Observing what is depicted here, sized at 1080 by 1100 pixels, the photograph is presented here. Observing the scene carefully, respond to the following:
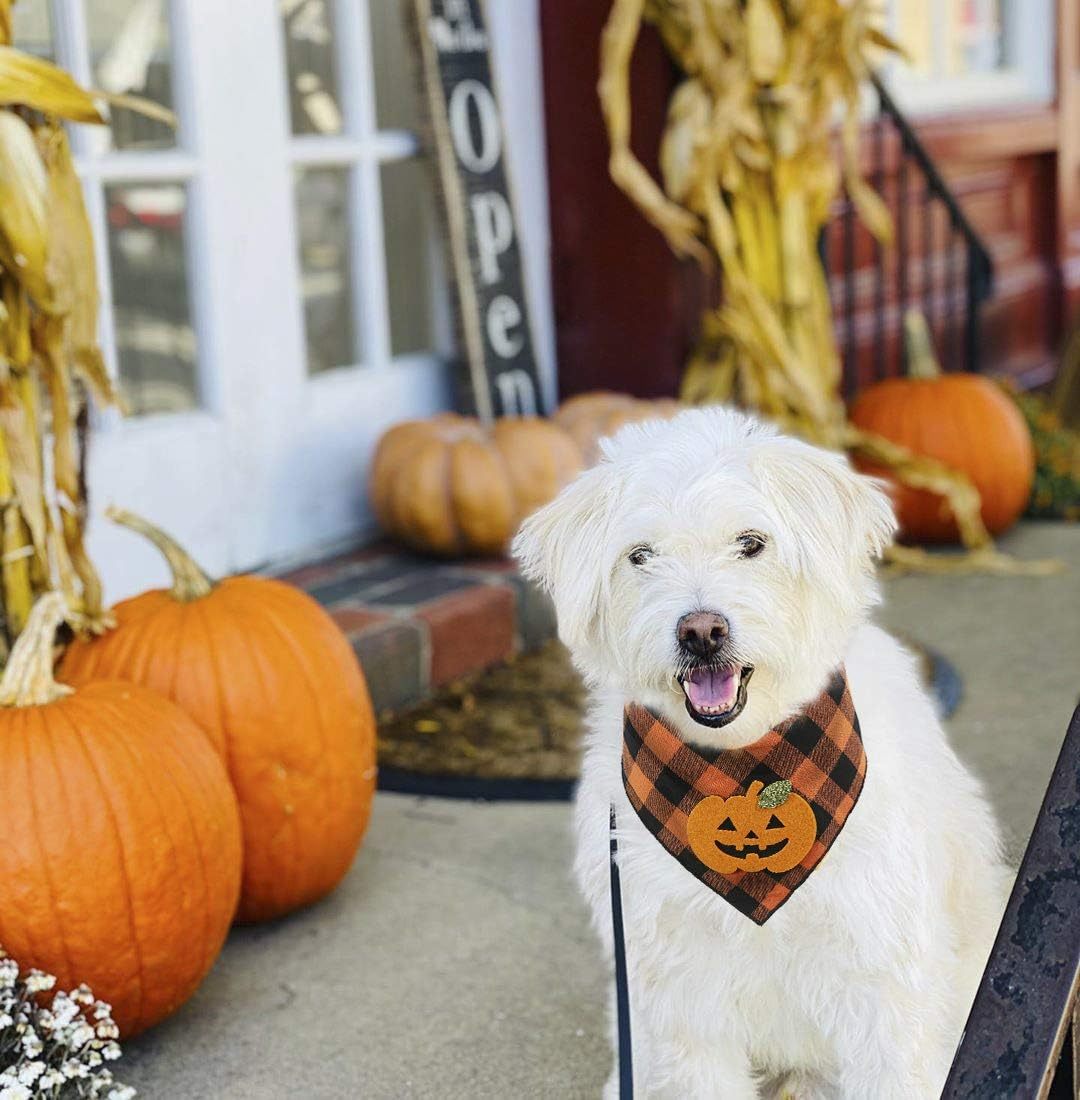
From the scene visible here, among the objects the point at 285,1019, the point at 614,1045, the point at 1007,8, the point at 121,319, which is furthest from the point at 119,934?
the point at 1007,8

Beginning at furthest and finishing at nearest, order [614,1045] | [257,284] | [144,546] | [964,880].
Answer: [257,284], [144,546], [614,1045], [964,880]

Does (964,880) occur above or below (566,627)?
below

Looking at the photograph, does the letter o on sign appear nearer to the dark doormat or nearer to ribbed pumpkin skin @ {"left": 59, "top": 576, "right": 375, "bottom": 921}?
the dark doormat

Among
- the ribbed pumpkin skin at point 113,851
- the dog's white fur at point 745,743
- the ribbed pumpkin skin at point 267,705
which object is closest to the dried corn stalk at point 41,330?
the ribbed pumpkin skin at point 267,705

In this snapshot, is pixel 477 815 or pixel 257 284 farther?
pixel 257 284

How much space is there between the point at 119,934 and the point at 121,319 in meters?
2.26

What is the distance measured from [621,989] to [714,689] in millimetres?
516

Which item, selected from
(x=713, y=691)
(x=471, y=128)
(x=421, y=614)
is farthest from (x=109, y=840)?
(x=471, y=128)

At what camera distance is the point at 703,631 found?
2086 millimetres

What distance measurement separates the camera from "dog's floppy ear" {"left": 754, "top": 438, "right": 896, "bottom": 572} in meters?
2.16

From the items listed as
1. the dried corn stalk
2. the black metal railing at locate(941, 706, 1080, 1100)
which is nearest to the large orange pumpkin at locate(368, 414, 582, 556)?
the dried corn stalk

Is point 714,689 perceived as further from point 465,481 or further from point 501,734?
point 465,481

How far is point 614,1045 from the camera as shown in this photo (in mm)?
2701

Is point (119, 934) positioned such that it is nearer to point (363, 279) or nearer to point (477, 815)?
point (477, 815)
